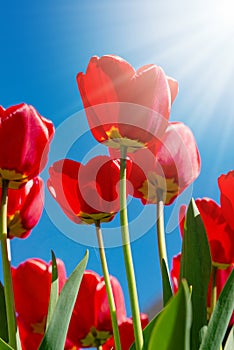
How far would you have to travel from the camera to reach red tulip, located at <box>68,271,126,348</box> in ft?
1.82

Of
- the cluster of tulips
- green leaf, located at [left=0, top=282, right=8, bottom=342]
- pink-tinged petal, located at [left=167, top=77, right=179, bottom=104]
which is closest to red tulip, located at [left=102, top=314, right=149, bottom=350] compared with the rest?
the cluster of tulips

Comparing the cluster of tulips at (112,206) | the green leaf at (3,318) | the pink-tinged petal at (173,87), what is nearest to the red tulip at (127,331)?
the cluster of tulips at (112,206)

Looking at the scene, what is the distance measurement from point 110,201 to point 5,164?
10 cm

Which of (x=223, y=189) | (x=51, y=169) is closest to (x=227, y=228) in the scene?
(x=223, y=189)

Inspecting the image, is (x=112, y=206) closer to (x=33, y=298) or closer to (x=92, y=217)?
(x=92, y=217)

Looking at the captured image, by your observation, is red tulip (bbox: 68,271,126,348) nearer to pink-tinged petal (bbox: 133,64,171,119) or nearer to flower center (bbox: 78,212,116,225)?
flower center (bbox: 78,212,116,225)

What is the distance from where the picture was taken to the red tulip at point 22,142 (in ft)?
1.46

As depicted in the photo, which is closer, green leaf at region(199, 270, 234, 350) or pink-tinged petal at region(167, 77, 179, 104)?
green leaf at region(199, 270, 234, 350)

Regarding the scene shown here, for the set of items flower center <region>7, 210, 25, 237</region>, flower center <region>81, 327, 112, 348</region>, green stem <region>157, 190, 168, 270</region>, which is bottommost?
flower center <region>81, 327, 112, 348</region>

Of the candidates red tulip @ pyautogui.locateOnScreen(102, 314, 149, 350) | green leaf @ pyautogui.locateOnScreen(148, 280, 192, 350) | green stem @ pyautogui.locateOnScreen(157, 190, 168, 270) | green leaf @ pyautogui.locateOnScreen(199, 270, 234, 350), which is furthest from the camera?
red tulip @ pyautogui.locateOnScreen(102, 314, 149, 350)

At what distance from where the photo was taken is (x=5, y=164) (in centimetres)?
44

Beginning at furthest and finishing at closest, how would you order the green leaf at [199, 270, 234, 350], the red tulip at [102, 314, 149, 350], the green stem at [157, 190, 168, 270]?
the red tulip at [102, 314, 149, 350] < the green stem at [157, 190, 168, 270] < the green leaf at [199, 270, 234, 350]

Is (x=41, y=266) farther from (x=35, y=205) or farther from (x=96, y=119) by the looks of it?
(x=96, y=119)

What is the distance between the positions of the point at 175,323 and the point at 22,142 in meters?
0.27
